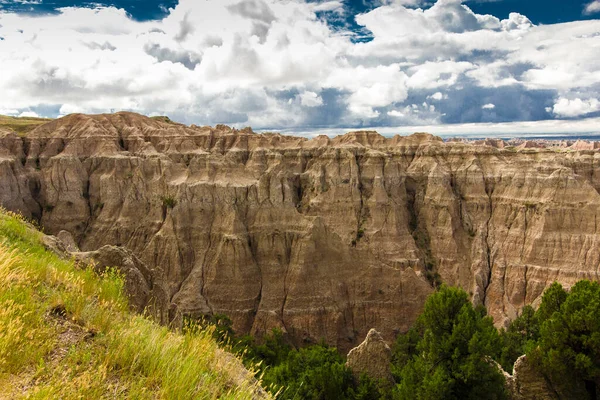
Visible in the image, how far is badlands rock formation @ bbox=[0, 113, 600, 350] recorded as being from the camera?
4116 centimetres

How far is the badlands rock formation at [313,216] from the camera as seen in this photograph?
41156mm

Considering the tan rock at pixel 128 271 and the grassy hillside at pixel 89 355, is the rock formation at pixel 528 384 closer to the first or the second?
the tan rock at pixel 128 271

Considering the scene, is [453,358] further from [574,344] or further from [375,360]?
[375,360]

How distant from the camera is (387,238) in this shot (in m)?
51.9

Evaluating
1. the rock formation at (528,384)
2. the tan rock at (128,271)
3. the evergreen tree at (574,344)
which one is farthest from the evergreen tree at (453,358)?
the tan rock at (128,271)

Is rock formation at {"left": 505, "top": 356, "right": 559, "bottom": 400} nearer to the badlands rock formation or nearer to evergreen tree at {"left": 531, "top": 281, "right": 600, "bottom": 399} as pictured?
evergreen tree at {"left": 531, "top": 281, "right": 600, "bottom": 399}

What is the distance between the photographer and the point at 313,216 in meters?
45.3

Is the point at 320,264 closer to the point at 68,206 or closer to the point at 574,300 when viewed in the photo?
the point at 574,300

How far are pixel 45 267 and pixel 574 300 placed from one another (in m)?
18.3

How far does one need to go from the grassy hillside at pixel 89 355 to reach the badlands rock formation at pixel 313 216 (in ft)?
112

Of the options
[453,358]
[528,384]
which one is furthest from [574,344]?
[453,358]

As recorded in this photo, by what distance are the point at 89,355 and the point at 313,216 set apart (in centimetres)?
4100

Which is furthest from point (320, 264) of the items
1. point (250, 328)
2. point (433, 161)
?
point (433, 161)

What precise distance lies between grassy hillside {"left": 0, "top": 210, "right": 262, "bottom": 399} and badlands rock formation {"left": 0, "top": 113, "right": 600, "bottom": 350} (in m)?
34.0
